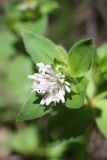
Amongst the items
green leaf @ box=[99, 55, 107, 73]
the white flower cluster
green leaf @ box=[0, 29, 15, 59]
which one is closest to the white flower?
green leaf @ box=[99, 55, 107, 73]

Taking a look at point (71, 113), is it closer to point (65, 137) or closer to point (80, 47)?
point (65, 137)

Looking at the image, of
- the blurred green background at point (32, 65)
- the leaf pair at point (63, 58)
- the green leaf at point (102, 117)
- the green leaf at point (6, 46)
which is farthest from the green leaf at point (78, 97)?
the green leaf at point (6, 46)

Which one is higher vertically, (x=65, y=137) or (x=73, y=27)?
(x=73, y=27)

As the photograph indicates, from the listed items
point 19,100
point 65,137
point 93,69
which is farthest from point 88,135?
point 19,100

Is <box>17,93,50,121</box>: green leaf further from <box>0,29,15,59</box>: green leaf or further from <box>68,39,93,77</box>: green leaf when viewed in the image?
<box>0,29,15,59</box>: green leaf

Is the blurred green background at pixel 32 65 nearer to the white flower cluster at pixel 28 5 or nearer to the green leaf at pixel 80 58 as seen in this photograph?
the white flower cluster at pixel 28 5

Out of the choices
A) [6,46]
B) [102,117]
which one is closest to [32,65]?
[6,46]
